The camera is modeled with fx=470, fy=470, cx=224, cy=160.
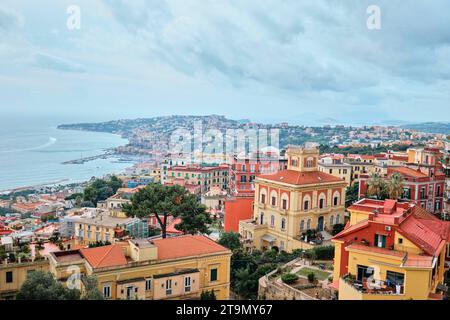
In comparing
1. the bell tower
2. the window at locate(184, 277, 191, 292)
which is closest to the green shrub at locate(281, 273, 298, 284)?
the window at locate(184, 277, 191, 292)

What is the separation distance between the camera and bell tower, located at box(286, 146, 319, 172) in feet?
66.8

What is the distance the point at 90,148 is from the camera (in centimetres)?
10431

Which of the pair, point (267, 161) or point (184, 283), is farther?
point (267, 161)

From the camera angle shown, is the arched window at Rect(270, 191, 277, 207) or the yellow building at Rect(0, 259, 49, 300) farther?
the arched window at Rect(270, 191, 277, 207)

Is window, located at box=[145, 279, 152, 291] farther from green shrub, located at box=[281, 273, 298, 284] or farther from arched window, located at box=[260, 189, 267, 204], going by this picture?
arched window, located at box=[260, 189, 267, 204]

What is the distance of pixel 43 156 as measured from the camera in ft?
282

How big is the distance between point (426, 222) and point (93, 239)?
13.1 m

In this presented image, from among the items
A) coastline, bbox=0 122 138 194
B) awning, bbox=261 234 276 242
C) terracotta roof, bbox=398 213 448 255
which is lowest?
coastline, bbox=0 122 138 194

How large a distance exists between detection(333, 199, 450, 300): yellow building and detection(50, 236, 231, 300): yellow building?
10.5 feet

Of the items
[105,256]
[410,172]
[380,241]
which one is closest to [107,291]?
[105,256]

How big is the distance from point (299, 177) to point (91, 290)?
12252 millimetres

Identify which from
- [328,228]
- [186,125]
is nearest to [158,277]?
[328,228]

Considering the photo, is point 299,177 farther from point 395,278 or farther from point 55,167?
point 55,167

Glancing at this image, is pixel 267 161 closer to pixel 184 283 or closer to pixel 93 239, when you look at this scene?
pixel 93 239
